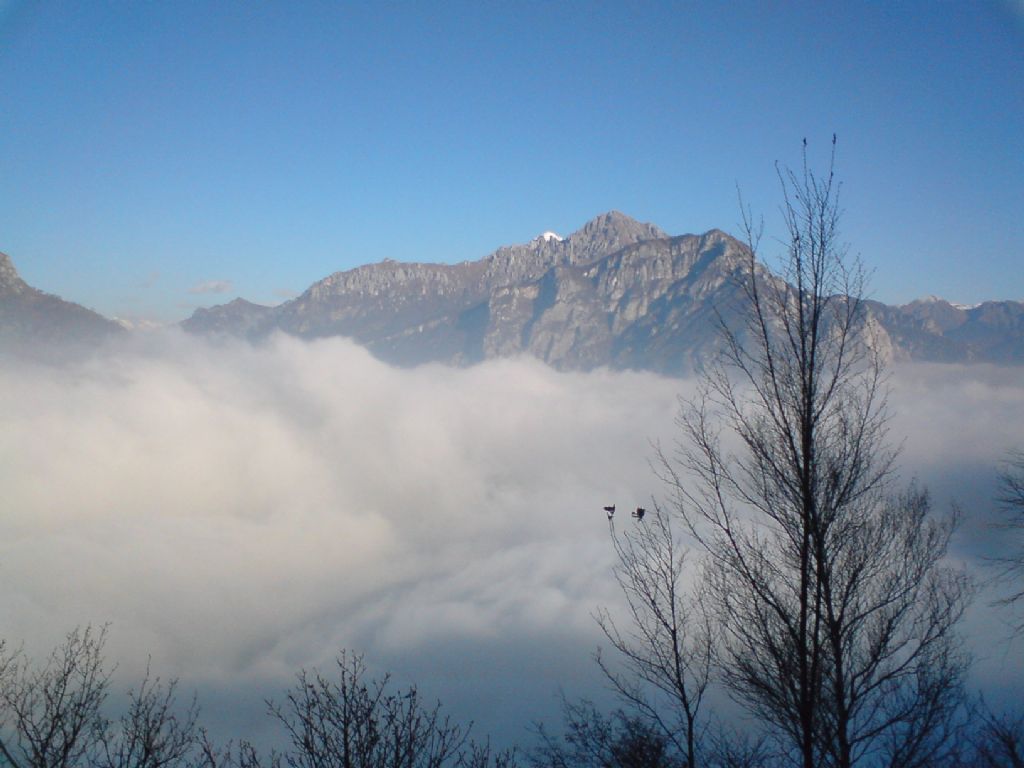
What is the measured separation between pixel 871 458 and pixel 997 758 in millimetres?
5736

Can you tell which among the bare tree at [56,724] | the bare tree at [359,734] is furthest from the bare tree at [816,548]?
the bare tree at [56,724]

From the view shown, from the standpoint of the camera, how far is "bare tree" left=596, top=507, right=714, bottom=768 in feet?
29.0

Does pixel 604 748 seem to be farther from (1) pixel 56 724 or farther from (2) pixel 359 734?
(1) pixel 56 724

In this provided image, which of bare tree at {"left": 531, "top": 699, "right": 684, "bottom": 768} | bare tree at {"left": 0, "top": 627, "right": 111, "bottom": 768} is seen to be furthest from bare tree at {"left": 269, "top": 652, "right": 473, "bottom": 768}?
bare tree at {"left": 0, "top": 627, "right": 111, "bottom": 768}

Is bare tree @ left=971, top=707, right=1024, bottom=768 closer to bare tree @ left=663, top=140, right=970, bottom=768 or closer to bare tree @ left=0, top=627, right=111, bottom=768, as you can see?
bare tree @ left=663, top=140, right=970, bottom=768

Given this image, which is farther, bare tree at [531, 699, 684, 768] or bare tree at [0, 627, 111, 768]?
bare tree at [531, 699, 684, 768]

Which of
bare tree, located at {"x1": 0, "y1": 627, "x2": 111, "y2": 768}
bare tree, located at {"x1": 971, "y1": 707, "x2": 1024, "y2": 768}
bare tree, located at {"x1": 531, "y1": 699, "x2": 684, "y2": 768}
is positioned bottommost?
bare tree, located at {"x1": 971, "y1": 707, "x2": 1024, "y2": 768}

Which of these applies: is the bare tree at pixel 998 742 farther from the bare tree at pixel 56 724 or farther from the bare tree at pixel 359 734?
the bare tree at pixel 56 724

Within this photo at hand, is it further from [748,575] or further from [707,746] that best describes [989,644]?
[748,575]

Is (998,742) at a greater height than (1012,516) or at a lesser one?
lesser

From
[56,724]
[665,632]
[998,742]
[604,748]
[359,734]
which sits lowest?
[998,742]

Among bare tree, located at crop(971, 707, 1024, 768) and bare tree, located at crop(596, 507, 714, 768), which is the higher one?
bare tree, located at crop(596, 507, 714, 768)

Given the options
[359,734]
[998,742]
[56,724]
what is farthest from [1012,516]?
[56,724]

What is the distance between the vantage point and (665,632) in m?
9.05
